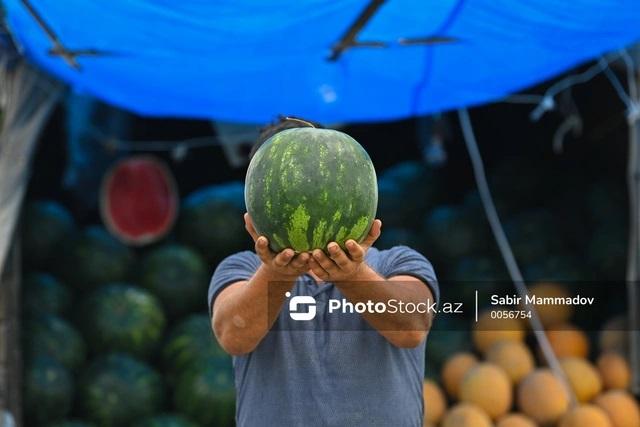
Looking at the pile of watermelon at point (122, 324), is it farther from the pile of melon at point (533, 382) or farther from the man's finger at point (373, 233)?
the man's finger at point (373, 233)

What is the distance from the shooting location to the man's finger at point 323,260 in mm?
1870

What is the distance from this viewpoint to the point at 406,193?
6.07 meters

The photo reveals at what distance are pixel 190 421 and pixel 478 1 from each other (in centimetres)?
305

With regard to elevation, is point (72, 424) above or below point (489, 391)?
below

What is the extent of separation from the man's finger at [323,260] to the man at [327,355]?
8.8 inches

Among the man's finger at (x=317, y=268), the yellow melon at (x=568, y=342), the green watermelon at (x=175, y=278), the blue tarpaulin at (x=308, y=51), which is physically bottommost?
the man's finger at (x=317, y=268)

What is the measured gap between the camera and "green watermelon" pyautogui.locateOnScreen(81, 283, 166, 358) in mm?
5484

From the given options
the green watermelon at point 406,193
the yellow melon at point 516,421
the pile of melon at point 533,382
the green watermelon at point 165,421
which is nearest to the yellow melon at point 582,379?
the pile of melon at point 533,382

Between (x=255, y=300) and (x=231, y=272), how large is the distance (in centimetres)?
29

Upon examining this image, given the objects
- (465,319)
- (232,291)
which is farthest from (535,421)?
(232,291)

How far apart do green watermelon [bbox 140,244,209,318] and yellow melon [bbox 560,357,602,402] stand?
231cm

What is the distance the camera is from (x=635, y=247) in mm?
4820

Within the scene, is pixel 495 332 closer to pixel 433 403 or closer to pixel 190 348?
pixel 433 403

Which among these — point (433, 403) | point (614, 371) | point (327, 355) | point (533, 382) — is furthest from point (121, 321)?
point (327, 355)
